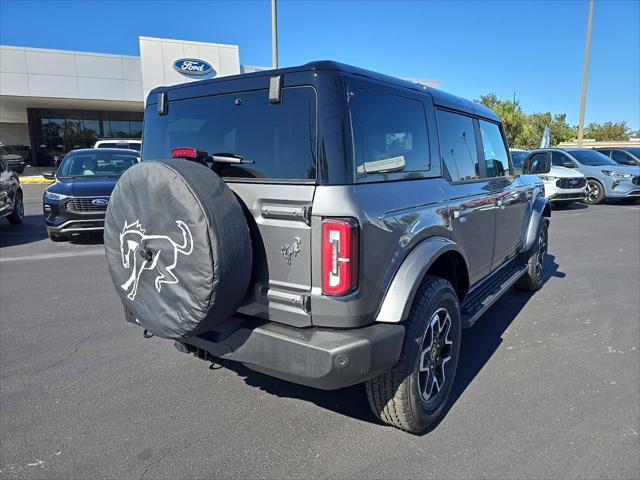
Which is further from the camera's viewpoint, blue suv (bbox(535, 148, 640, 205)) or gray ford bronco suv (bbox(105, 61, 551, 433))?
blue suv (bbox(535, 148, 640, 205))

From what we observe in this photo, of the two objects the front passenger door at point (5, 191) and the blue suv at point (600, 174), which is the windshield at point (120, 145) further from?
the blue suv at point (600, 174)

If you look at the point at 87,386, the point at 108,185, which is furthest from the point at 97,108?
the point at 87,386

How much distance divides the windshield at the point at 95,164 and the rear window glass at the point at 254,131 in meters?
6.50

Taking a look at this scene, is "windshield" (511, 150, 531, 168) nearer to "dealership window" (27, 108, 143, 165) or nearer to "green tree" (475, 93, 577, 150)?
"green tree" (475, 93, 577, 150)

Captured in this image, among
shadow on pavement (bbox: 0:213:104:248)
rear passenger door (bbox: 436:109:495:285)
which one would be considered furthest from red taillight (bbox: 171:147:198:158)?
shadow on pavement (bbox: 0:213:104:248)

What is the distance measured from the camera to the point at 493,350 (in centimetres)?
388

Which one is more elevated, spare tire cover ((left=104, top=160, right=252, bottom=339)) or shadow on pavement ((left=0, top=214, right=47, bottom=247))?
spare tire cover ((left=104, top=160, right=252, bottom=339))

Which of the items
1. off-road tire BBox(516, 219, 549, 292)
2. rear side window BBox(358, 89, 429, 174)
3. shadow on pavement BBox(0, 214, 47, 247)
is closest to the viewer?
rear side window BBox(358, 89, 429, 174)

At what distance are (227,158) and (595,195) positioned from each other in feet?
51.9

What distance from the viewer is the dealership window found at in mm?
31094

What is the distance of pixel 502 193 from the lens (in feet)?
13.7

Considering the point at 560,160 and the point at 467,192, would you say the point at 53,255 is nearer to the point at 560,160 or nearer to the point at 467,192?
the point at 467,192

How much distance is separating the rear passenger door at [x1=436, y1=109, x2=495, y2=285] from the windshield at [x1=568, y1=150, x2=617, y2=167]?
43.1 feet

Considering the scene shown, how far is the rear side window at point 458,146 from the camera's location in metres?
3.25
